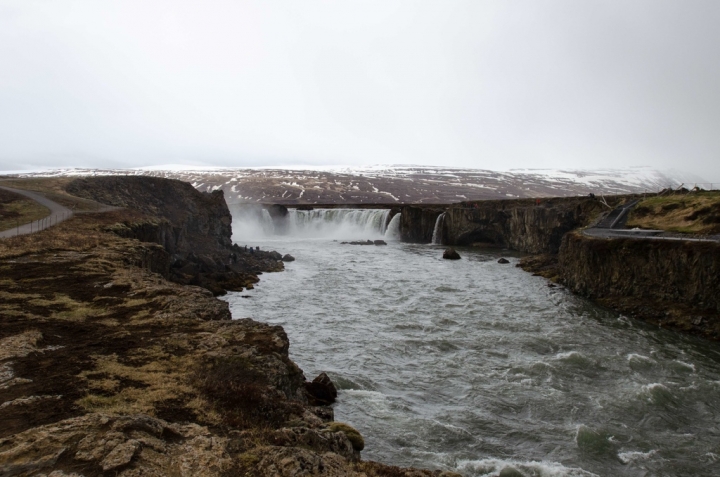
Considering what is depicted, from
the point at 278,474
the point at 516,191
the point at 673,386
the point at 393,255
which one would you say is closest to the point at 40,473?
the point at 278,474

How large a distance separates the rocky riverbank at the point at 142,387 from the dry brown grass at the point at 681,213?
3248cm

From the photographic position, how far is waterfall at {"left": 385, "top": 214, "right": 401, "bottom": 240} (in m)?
84.2

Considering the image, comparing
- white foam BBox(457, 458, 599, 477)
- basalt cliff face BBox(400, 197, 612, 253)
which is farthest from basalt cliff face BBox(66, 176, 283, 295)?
basalt cliff face BBox(400, 197, 612, 253)

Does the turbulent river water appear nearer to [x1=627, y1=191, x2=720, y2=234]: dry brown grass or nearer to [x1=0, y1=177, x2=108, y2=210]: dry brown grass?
[x1=627, y1=191, x2=720, y2=234]: dry brown grass

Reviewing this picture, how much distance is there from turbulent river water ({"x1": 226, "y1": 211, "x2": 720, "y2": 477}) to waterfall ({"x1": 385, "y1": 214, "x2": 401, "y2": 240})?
47.1 m

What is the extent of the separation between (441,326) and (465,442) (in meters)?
12.3

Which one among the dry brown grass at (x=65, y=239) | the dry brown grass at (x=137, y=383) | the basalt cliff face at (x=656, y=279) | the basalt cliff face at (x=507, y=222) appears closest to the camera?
the dry brown grass at (x=137, y=383)

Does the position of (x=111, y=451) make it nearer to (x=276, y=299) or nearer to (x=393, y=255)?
(x=276, y=299)

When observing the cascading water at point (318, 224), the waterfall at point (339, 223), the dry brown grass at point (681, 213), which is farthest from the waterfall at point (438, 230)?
the dry brown grass at point (681, 213)

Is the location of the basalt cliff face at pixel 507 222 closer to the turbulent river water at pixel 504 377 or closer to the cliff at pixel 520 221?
the cliff at pixel 520 221

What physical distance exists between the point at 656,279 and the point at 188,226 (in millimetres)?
45638

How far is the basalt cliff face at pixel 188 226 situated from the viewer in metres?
37.5

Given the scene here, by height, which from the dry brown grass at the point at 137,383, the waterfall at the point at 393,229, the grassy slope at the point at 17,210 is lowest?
the waterfall at the point at 393,229

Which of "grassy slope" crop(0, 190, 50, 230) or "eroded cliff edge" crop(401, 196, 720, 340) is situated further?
"grassy slope" crop(0, 190, 50, 230)
